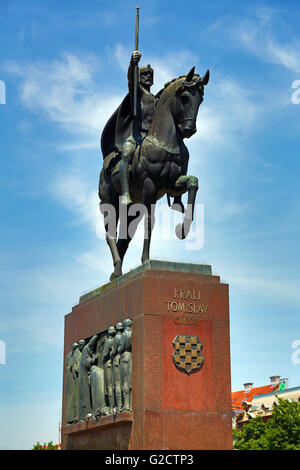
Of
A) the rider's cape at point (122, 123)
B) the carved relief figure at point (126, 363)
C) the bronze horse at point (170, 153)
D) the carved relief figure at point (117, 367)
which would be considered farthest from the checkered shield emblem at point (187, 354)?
the rider's cape at point (122, 123)

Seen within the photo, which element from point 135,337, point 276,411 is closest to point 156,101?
point 135,337

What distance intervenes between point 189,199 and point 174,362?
383 cm

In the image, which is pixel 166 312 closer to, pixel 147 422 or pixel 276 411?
pixel 147 422

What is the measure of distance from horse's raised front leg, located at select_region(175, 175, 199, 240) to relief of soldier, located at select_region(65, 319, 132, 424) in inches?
103

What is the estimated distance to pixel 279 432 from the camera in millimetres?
47531

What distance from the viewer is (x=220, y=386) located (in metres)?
16.0

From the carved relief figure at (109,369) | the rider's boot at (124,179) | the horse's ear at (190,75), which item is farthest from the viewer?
the rider's boot at (124,179)

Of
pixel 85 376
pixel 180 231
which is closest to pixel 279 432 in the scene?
pixel 85 376

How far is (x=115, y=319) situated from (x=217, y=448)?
3588mm

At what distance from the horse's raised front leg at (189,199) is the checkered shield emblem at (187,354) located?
9.03ft

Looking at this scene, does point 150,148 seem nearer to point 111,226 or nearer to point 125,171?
point 125,171

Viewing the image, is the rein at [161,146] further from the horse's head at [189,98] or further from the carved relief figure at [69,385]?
the carved relief figure at [69,385]

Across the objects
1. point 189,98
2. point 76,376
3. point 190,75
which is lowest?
point 76,376

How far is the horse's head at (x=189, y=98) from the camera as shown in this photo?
57.2 feet
